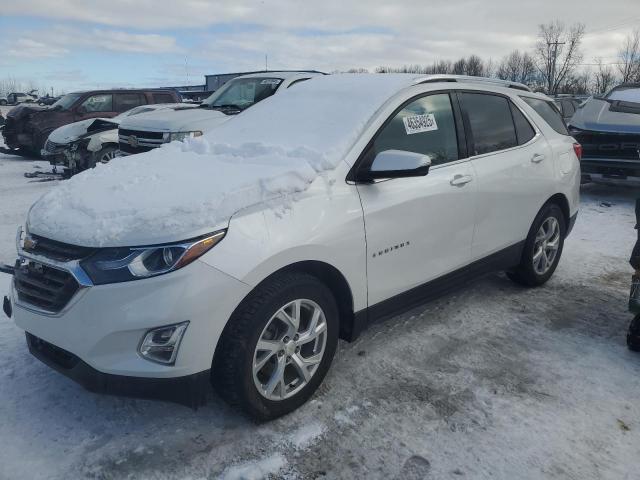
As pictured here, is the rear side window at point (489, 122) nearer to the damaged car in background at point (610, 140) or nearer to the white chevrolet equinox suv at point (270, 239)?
the white chevrolet equinox suv at point (270, 239)

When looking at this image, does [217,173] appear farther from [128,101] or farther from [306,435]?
[128,101]

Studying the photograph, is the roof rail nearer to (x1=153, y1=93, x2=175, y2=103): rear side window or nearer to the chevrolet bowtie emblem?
the chevrolet bowtie emblem

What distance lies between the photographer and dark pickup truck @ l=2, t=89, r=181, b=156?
41.2ft

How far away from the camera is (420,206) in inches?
127

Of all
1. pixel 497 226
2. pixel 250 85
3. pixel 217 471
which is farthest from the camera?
pixel 250 85

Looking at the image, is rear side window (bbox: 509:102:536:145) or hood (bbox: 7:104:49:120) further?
hood (bbox: 7:104:49:120)

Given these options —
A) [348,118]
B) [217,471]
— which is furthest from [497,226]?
[217,471]

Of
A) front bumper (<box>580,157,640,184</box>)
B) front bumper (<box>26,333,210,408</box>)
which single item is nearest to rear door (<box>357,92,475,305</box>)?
front bumper (<box>26,333,210,408</box>)

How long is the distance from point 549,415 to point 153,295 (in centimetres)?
215

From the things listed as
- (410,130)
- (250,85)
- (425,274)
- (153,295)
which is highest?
(250,85)

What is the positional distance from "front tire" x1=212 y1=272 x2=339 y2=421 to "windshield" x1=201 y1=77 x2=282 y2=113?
5889mm

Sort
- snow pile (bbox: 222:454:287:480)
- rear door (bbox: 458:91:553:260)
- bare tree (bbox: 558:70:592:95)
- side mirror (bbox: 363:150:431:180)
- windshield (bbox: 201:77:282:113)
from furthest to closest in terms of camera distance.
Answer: bare tree (bbox: 558:70:592:95), windshield (bbox: 201:77:282:113), rear door (bbox: 458:91:553:260), side mirror (bbox: 363:150:431:180), snow pile (bbox: 222:454:287:480)

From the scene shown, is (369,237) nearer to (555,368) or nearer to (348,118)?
(348,118)

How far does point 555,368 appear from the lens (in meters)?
3.31
